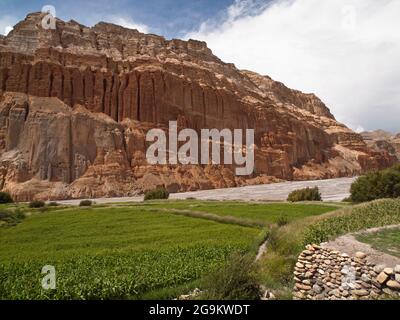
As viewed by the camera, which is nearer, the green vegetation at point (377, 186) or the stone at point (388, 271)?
the stone at point (388, 271)

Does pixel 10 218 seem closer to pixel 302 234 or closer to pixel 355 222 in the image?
pixel 302 234

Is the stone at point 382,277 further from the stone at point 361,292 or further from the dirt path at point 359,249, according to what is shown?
the dirt path at point 359,249

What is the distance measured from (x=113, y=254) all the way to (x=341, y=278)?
1120cm

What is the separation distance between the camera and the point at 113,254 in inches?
750

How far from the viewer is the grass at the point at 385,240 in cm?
1508

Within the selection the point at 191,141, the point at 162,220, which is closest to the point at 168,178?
the point at 191,141

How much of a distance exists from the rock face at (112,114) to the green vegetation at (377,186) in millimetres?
50265

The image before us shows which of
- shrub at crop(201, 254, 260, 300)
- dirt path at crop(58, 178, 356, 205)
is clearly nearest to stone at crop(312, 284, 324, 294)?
shrub at crop(201, 254, 260, 300)

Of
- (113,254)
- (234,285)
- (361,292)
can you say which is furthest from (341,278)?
(113,254)

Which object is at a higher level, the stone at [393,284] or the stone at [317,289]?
the stone at [393,284]

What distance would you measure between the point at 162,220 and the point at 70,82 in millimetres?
73976

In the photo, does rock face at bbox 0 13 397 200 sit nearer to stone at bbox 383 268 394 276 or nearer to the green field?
the green field

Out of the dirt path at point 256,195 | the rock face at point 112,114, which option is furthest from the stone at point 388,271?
the rock face at point 112,114
